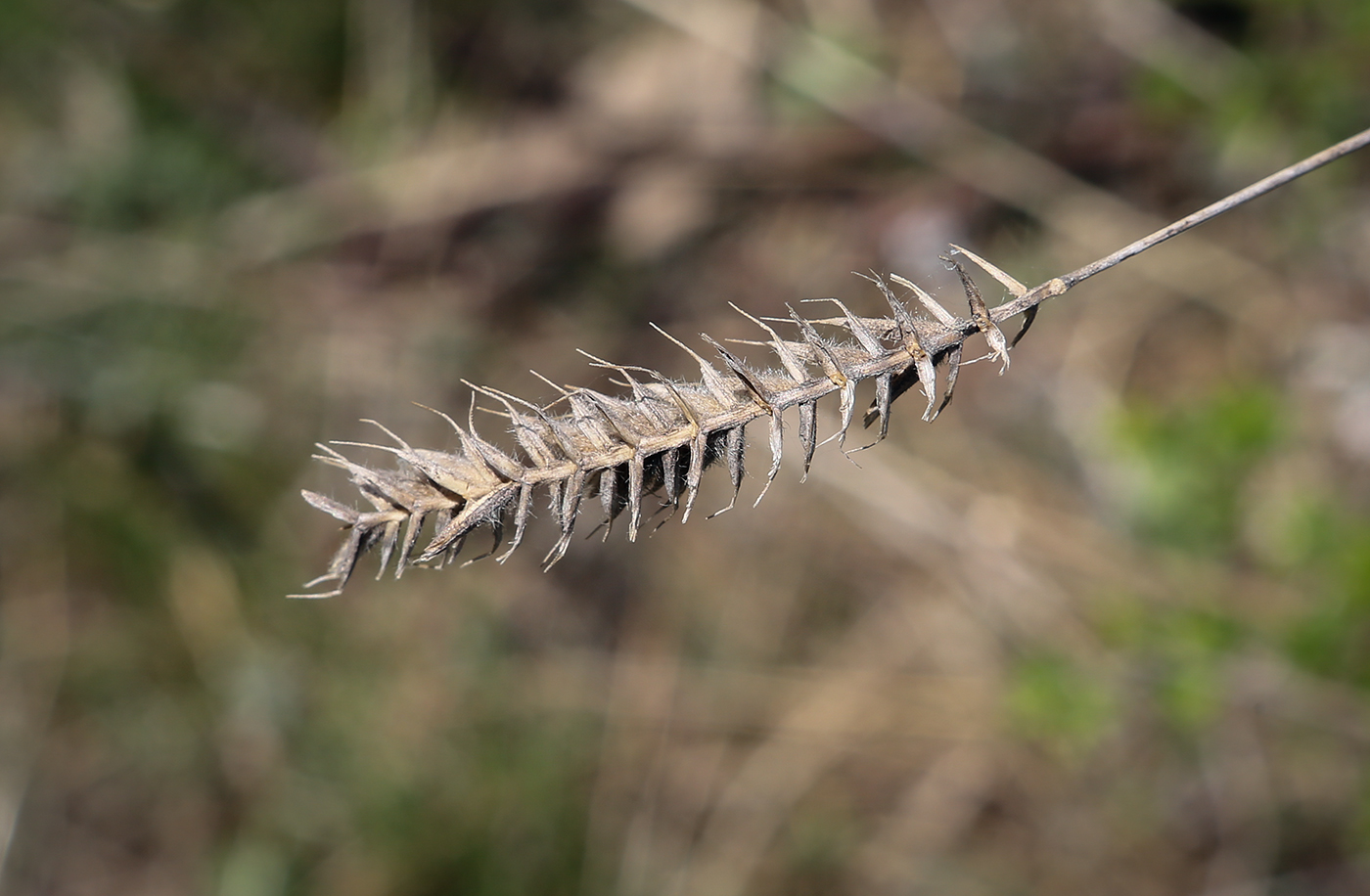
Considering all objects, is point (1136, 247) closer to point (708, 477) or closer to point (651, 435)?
point (651, 435)

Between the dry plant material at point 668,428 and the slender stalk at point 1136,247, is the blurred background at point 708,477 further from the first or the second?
the dry plant material at point 668,428

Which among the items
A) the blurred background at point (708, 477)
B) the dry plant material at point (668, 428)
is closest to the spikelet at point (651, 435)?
the dry plant material at point (668, 428)

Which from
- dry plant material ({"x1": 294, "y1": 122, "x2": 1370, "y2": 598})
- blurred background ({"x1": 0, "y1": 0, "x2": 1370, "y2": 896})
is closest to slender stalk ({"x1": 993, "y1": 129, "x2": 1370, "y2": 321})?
dry plant material ({"x1": 294, "y1": 122, "x2": 1370, "y2": 598})

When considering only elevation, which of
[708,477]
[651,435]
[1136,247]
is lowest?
[651,435]

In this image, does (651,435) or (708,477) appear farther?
(708,477)

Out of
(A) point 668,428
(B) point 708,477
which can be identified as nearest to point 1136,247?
(A) point 668,428

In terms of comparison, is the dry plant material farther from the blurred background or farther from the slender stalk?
the blurred background

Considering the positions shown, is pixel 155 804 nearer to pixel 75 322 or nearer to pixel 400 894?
pixel 400 894
